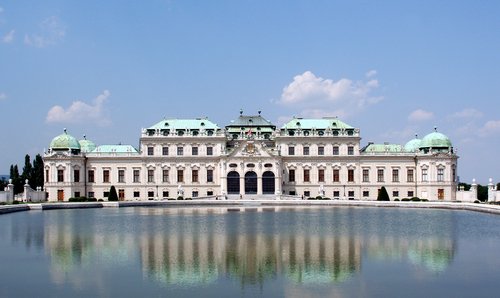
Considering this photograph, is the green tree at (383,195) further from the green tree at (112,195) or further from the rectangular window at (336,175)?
the green tree at (112,195)

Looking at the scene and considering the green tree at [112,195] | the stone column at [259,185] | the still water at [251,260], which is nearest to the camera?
the still water at [251,260]

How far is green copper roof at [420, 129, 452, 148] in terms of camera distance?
290 ft

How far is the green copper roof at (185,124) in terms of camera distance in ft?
297

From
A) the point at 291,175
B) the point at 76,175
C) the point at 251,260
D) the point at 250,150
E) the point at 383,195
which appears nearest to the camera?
the point at 251,260

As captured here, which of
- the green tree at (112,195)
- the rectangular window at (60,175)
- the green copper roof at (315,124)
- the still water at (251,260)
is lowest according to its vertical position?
the still water at (251,260)

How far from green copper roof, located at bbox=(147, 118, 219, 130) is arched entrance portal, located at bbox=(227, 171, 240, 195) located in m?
7.69

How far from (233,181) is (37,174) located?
106 ft

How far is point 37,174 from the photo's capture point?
96.7m

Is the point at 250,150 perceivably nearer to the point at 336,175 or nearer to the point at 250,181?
the point at 250,181

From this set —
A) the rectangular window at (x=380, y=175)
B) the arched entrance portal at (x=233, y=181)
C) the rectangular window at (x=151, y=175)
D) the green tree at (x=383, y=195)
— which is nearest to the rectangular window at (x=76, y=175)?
the rectangular window at (x=151, y=175)

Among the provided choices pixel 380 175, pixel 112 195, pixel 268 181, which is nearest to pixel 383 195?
pixel 380 175

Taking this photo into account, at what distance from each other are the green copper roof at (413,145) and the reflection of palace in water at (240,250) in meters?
50.0

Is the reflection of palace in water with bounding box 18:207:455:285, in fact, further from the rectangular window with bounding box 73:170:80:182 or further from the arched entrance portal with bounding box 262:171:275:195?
the rectangular window with bounding box 73:170:80:182

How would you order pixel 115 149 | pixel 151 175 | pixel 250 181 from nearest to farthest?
pixel 250 181, pixel 151 175, pixel 115 149
